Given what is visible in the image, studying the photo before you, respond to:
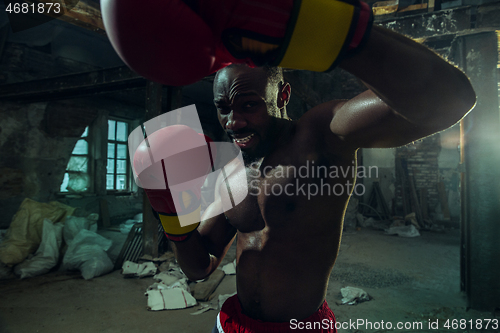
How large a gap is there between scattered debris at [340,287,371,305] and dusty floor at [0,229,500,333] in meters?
0.07

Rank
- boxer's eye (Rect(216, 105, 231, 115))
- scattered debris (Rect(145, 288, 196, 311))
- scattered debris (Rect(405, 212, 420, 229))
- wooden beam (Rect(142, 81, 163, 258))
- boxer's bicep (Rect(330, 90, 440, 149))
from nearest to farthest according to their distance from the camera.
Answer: boxer's bicep (Rect(330, 90, 440, 149)) → boxer's eye (Rect(216, 105, 231, 115)) → scattered debris (Rect(145, 288, 196, 311)) → wooden beam (Rect(142, 81, 163, 258)) → scattered debris (Rect(405, 212, 420, 229))

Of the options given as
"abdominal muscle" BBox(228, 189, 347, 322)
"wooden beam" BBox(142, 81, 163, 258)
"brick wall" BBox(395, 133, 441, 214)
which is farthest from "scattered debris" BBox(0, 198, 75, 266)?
"brick wall" BBox(395, 133, 441, 214)

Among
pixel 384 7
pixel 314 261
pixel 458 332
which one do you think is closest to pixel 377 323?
pixel 458 332

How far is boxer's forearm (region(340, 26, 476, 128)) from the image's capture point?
48cm

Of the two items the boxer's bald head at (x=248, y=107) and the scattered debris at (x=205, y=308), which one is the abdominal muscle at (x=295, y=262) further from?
the scattered debris at (x=205, y=308)

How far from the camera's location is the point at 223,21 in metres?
0.50

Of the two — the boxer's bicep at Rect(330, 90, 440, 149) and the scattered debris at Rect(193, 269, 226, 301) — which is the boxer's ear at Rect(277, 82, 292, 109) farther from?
the scattered debris at Rect(193, 269, 226, 301)

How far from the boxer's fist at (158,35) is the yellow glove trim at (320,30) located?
0.60 ft

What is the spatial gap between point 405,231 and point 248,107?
6.51m

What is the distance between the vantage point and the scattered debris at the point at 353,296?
10.0 ft

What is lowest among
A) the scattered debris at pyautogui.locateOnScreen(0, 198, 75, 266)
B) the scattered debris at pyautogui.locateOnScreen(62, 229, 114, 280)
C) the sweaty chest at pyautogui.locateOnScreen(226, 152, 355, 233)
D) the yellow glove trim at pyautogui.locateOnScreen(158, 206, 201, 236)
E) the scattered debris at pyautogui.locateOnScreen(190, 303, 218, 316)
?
the scattered debris at pyautogui.locateOnScreen(190, 303, 218, 316)

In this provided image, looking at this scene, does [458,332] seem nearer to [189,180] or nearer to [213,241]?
[213,241]

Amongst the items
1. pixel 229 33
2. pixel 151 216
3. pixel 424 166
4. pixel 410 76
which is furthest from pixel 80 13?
pixel 424 166

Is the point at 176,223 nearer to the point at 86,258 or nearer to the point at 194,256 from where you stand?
the point at 194,256
